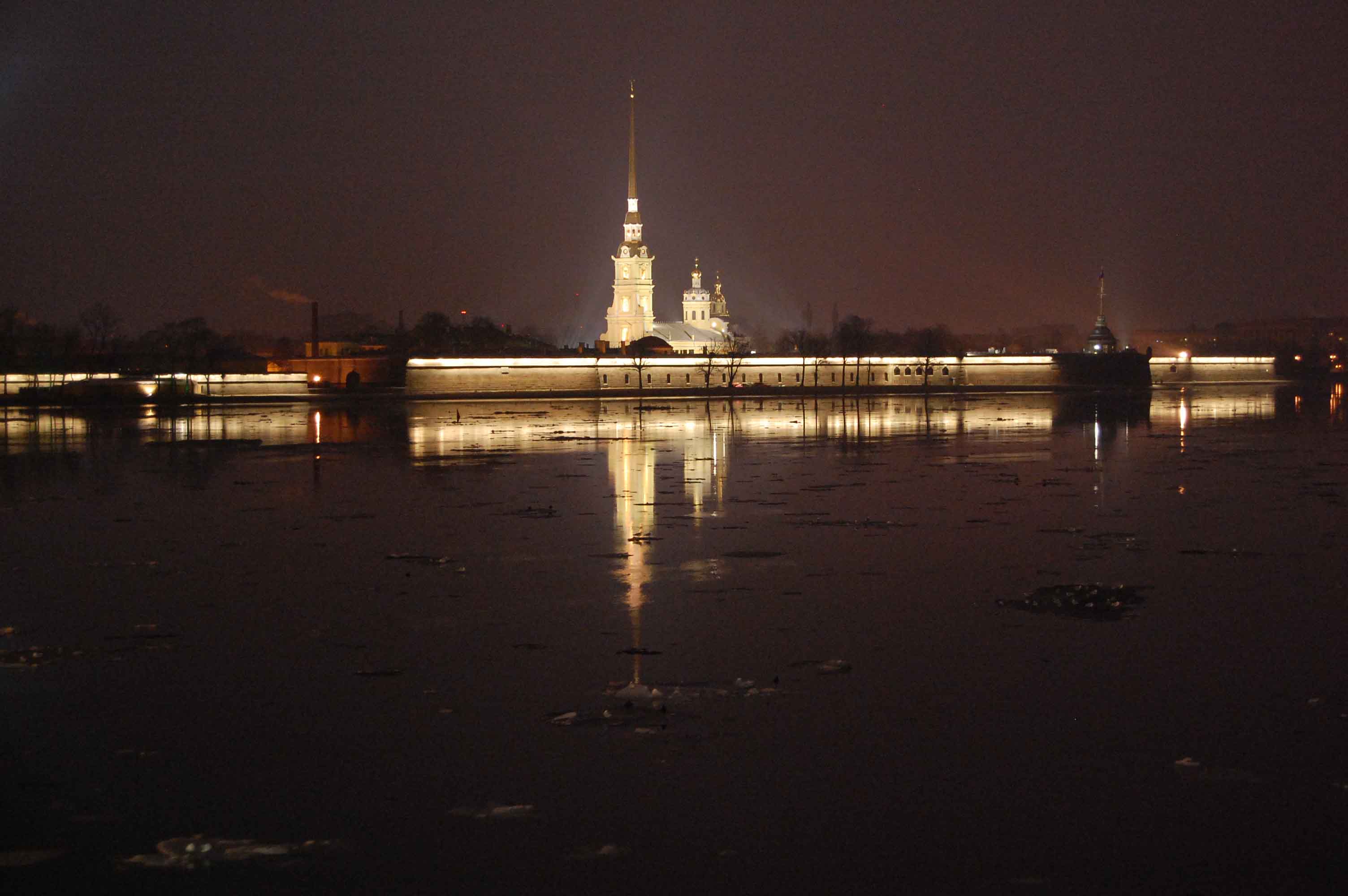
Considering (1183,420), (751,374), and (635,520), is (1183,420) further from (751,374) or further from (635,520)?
(751,374)

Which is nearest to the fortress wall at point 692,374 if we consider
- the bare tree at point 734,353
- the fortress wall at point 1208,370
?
the bare tree at point 734,353

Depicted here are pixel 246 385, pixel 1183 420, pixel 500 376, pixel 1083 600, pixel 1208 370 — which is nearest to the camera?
pixel 1083 600

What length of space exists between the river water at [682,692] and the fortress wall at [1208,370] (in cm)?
10825

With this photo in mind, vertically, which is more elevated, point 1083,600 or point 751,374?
point 751,374

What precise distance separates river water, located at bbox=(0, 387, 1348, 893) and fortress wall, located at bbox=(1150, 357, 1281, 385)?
4262 inches

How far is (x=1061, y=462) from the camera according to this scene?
27062mm

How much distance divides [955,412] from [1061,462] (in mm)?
29927

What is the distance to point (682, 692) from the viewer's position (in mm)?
9008

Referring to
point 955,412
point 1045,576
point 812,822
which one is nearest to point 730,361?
point 955,412

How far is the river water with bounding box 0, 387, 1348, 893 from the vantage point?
6.40m

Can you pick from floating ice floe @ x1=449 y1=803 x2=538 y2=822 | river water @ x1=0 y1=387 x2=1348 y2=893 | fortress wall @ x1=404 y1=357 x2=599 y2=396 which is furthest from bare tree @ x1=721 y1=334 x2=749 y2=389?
floating ice floe @ x1=449 y1=803 x2=538 y2=822

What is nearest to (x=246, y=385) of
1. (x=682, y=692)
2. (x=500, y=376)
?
(x=500, y=376)

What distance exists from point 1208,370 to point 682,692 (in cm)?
12486

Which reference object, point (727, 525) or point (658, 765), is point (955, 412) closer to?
point (727, 525)
